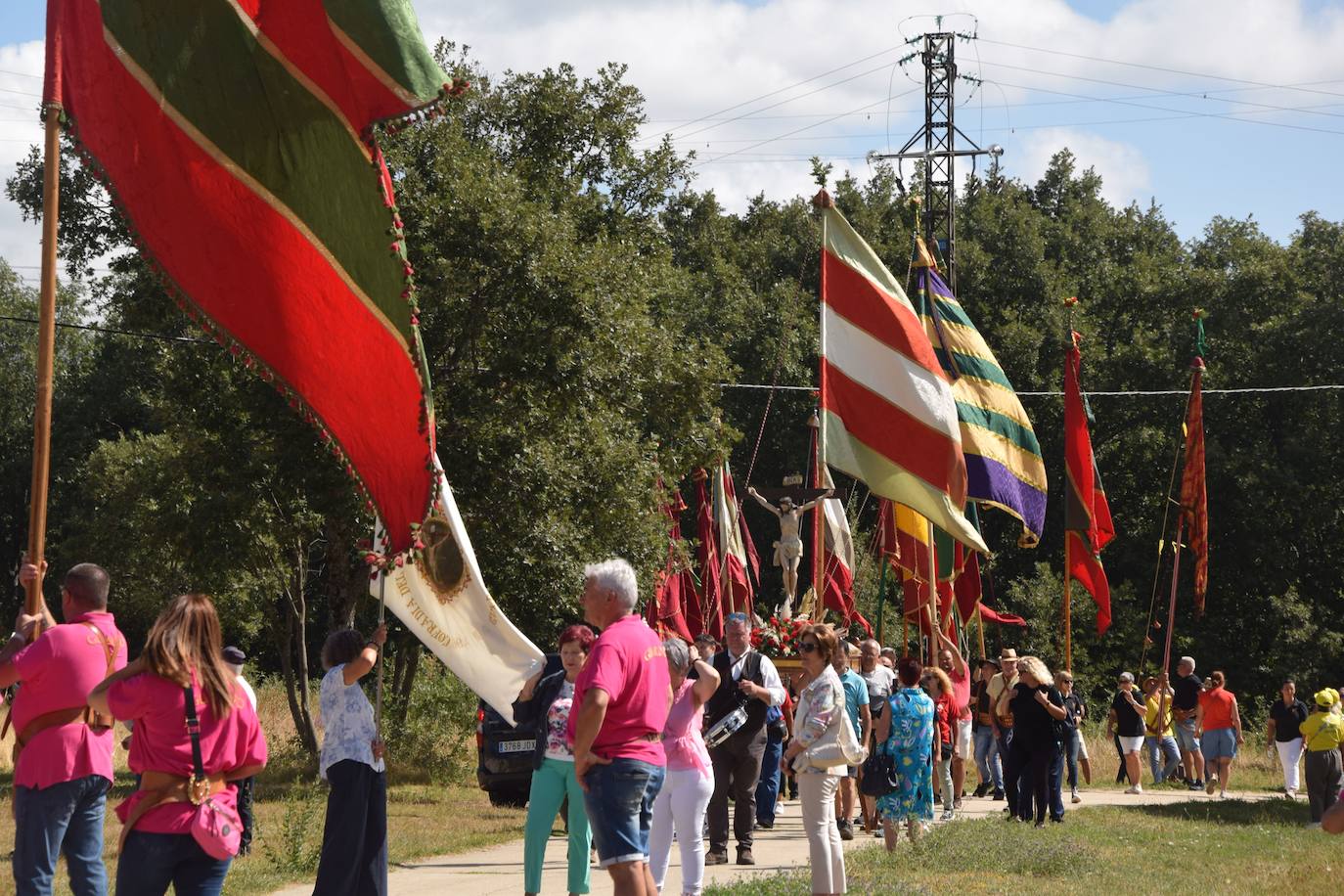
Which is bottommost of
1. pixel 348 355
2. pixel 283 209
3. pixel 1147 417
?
pixel 348 355

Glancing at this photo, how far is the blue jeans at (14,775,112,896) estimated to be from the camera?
23.0 feet

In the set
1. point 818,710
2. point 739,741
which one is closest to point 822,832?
point 818,710

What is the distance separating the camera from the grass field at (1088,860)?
37.5 ft

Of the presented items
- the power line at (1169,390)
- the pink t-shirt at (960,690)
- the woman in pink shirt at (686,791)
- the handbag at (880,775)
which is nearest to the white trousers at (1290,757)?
the pink t-shirt at (960,690)

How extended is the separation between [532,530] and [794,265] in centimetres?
3076

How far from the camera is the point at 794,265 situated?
50.6m

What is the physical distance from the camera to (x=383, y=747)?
325 inches

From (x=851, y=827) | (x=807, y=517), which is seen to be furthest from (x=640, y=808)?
(x=807, y=517)

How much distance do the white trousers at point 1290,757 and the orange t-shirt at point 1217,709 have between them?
0.94 meters

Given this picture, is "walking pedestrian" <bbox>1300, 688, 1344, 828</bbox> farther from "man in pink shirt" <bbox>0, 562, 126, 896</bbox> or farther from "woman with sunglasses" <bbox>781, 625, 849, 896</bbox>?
"man in pink shirt" <bbox>0, 562, 126, 896</bbox>

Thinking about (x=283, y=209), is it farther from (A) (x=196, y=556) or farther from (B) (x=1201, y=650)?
(B) (x=1201, y=650)

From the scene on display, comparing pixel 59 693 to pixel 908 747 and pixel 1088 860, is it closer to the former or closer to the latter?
pixel 908 747

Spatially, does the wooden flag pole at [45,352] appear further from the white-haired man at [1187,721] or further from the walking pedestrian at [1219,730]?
the white-haired man at [1187,721]

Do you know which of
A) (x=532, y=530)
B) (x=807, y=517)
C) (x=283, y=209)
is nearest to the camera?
(x=283, y=209)
